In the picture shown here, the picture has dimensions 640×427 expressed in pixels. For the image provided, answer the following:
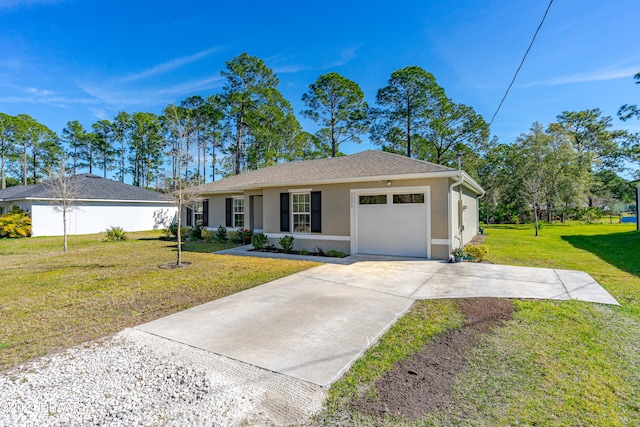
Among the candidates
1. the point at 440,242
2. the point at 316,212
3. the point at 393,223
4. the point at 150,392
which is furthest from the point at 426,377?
the point at 316,212

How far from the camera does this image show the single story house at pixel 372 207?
361 inches

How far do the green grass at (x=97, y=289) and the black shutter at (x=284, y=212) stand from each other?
7.11 feet

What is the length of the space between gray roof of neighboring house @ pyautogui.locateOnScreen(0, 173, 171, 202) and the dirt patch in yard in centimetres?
1952

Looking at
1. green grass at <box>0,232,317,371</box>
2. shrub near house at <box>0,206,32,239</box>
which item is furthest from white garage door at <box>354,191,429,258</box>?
shrub near house at <box>0,206,32,239</box>

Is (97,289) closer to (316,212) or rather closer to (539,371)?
(316,212)

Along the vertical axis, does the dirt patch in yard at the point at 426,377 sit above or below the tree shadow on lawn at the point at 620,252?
below

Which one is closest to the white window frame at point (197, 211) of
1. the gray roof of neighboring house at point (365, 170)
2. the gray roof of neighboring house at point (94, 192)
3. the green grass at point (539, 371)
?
the gray roof of neighboring house at point (94, 192)

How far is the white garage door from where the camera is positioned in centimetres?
948

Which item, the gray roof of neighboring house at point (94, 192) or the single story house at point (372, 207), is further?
the gray roof of neighboring house at point (94, 192)

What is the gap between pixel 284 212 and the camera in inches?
466

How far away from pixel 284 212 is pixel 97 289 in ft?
21.8

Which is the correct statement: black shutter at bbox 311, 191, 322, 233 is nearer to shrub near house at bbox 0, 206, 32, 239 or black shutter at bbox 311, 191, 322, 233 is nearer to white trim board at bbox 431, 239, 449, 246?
white trim board at bbox 431, 239, 449, 246

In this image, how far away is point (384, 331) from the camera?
13.1 feet

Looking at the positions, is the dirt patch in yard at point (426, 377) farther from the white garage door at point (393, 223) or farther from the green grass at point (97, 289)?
the white garage door at point (393, 223)
